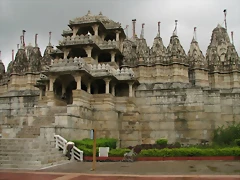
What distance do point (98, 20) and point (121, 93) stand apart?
9.19 meters

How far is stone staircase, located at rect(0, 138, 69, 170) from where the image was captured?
54.4ft

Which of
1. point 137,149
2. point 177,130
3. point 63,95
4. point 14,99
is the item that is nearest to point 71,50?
point 63,95

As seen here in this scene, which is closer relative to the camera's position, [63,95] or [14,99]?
[63,95]

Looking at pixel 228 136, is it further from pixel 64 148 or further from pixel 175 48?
pixel 64 148

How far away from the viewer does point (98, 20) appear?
112ft

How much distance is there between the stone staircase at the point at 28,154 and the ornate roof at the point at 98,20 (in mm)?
18641

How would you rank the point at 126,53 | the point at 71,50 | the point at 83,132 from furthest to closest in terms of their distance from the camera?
the point at 126,53, the point at 71,50, the point at 83,132

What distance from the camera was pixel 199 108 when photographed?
96.4 feet

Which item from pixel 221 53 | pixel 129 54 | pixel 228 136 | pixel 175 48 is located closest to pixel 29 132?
pixel 228 136

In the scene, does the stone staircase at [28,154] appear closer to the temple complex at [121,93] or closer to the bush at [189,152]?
the temple complex at [121,93]

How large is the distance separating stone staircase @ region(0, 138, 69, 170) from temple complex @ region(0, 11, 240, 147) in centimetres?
248

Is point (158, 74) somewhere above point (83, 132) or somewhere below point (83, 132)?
above

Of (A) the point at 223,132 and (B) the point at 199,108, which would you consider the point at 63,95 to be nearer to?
(B) the point at 199,108

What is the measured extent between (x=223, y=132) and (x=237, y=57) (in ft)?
56.1
